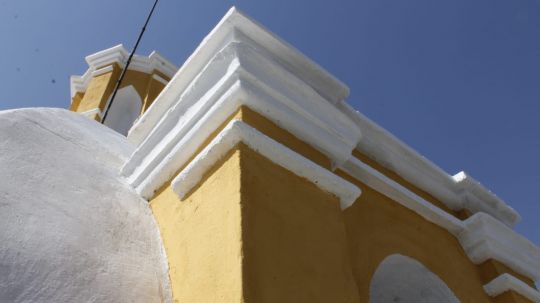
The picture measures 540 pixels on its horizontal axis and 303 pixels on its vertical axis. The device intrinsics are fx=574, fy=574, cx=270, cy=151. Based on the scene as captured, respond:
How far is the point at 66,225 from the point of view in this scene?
216cm

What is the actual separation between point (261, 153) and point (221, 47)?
74 cm

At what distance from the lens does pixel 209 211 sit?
2.22 meters

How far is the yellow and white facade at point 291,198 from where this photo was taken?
207 cm

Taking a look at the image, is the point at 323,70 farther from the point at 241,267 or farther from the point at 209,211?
the point at 241,267

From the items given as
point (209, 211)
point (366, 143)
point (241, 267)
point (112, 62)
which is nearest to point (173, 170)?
point (209, 211)

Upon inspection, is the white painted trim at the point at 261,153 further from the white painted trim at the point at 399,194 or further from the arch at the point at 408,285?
the arch at the point at 408,285

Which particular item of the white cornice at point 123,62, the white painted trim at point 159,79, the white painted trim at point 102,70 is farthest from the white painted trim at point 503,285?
the white painted trim at point 102,70

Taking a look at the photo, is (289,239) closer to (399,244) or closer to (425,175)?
(399,244)

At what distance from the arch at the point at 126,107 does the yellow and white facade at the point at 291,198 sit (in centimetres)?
571

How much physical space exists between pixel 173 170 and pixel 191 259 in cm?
62

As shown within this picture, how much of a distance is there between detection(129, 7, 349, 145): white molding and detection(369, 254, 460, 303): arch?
3.24 ft

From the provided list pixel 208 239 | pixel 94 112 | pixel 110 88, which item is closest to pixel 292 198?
pixel 208 239

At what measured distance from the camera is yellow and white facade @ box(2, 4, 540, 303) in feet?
6.78

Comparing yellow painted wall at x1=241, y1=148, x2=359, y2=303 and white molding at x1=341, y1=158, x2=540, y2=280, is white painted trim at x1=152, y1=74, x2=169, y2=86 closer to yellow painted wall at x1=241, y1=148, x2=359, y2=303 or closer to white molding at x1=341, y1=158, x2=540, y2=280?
white molding at x1=341, y1=158, x2=540, y2=280
